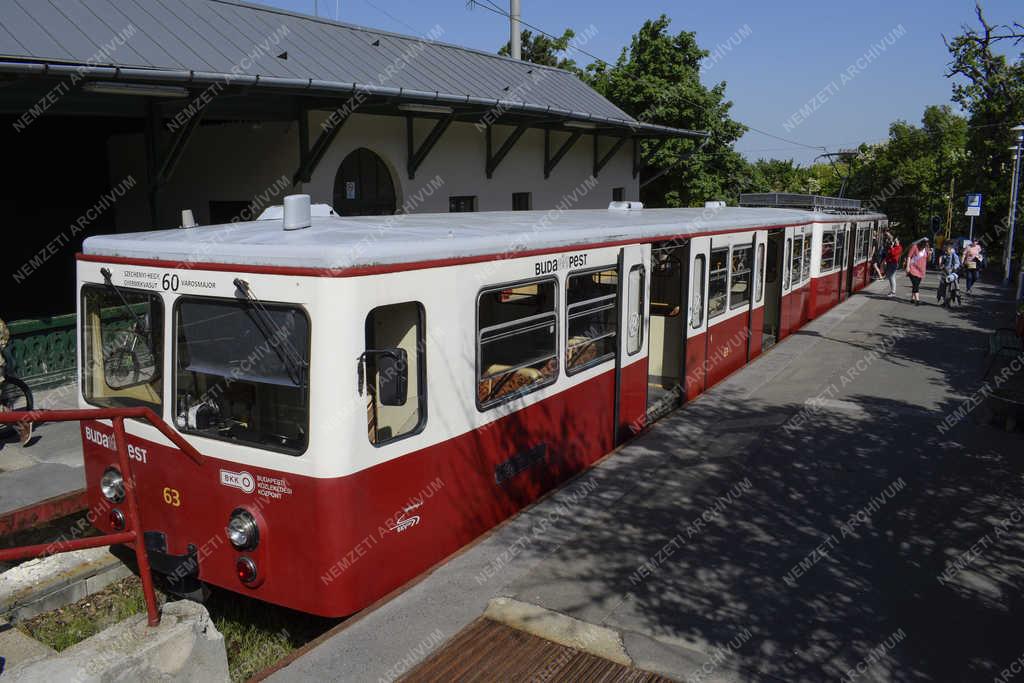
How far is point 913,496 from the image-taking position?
270 inches

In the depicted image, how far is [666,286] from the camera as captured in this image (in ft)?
33.8

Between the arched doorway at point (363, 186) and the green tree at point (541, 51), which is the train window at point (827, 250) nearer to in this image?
the arched doorway at point (363, 186)

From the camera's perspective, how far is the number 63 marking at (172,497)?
200 inches

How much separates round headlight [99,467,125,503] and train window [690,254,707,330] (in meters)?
6.34

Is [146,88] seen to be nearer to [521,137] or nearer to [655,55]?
[521,137]

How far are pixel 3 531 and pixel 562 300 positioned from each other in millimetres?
4664

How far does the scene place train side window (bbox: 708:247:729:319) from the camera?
10.1 meters

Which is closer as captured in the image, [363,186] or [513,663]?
[513,663]

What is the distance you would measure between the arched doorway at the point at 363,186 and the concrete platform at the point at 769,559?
7.54 meters

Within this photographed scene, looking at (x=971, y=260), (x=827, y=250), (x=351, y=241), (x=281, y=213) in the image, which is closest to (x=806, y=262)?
(x=827, y=250)

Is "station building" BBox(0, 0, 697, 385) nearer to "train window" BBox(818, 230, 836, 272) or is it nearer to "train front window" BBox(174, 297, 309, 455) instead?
"train front window" BBox(174, 297, 309, 455)

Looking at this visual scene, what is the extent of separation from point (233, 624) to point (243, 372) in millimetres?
2061

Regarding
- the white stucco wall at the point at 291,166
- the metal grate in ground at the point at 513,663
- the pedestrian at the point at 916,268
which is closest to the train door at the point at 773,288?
the white stucco wall at the point at 291,166

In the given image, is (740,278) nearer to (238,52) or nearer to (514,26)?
(238,52)
